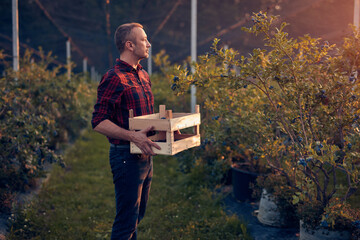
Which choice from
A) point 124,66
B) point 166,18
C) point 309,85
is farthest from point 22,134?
point 166,18

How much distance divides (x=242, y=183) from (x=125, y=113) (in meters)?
2.63

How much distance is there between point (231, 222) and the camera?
3.89 metres

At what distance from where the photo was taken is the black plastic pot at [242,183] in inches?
180

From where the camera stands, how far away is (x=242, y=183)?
184 inches

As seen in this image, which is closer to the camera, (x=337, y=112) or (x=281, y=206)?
(x=337, y=112)

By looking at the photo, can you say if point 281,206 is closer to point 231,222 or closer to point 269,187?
point 269,187

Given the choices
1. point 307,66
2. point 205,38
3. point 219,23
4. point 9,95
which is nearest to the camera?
point 307,66

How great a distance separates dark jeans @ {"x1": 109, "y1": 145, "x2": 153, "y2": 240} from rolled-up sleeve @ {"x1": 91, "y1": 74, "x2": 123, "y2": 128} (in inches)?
10.0

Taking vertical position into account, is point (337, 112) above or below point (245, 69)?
below

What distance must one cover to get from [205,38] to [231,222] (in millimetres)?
9125

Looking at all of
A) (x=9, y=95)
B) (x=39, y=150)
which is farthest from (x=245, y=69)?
(x=9, y=95)

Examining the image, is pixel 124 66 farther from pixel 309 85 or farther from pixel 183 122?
pixel 309 85

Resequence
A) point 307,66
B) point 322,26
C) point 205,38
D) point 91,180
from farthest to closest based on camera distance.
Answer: point 205,38, point 91,180, point 322,26, point 307,66

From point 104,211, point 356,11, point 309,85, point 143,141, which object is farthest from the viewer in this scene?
point 104,211
